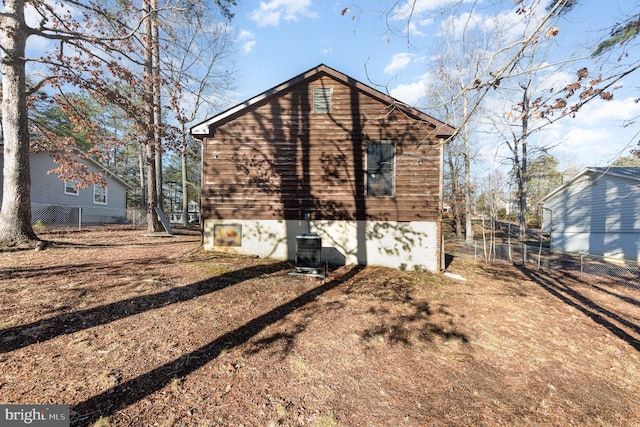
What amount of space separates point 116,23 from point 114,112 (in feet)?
45.0

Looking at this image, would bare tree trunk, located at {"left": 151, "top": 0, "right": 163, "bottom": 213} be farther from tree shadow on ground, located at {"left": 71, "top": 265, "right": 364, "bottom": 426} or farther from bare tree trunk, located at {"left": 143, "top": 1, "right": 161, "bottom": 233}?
tree shadow on ground, located at {"left": 71, "top": 265, "right": 364, "bottom": 426}

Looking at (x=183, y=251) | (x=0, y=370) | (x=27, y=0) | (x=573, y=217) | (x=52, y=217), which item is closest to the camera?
(x=0, y=370)

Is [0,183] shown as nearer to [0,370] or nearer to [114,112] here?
[114,112]

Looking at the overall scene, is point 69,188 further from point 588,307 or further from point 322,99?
point 588,307

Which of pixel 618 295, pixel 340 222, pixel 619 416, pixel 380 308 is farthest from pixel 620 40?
pixel 618 295

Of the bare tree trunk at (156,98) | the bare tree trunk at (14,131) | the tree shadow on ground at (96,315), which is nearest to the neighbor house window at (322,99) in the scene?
the tree shadow on ground at (96,315)

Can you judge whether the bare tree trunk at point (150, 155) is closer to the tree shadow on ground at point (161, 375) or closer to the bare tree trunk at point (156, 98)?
the bare tree trunk at point (156, 98)

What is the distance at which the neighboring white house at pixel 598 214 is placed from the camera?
14.3m

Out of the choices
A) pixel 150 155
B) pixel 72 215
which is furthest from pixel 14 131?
pixel 72 215

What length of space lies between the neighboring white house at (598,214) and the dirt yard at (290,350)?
11923mm

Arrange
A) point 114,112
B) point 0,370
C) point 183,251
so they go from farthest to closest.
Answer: point 114,112
point 183,251
point 0,370

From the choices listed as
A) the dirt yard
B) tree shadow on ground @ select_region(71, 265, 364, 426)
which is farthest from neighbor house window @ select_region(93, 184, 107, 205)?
tree shadow on ground @ select_region(71, 265, 364, 426)

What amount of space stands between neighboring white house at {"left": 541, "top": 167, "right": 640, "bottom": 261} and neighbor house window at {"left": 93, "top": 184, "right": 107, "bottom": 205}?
31744 millimetres

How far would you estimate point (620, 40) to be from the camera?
3498mm
